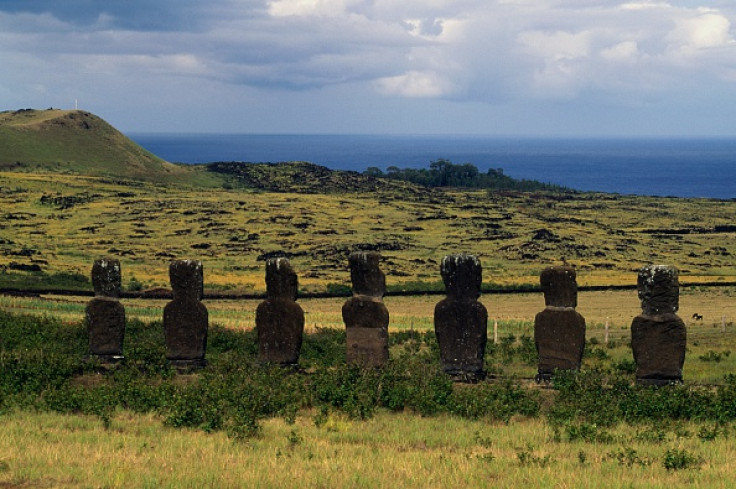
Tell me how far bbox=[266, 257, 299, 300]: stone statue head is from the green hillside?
133191 mm

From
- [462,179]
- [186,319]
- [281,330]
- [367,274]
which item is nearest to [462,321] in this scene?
[367,274]

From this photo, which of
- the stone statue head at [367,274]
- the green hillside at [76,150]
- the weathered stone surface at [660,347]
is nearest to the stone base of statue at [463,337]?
the stone statue head at [367,274]

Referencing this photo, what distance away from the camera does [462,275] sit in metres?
26.8

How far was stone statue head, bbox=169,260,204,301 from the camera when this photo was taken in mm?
28125

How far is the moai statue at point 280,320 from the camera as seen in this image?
2770 centimetres

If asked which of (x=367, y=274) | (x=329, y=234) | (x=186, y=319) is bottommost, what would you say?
(x=329, y=234)

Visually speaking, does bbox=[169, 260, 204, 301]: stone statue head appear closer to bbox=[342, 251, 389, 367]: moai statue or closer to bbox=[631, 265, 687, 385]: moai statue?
bbox=[342, 251, 389, 367]: moai statue

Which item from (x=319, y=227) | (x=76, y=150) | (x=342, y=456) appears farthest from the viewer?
(x=76, y=150)

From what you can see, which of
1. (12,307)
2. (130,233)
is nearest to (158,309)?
(12,307)

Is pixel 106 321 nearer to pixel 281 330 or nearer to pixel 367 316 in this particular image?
pixel 281 330

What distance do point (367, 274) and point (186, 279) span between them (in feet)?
16.4

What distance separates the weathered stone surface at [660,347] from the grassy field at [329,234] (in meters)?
37.5

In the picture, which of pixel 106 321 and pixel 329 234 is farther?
pixel 329 234

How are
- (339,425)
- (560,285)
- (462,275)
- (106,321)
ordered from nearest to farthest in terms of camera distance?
1. (339,425)
2. (560,285)
3. (462,275)
4. (106,321)
